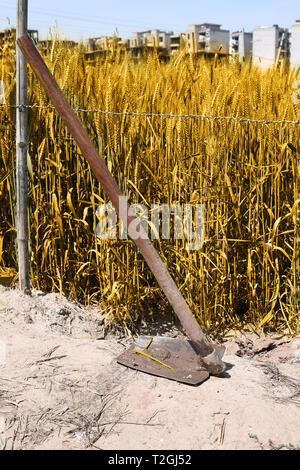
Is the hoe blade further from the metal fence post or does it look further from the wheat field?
the metal fence post

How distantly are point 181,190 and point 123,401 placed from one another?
1.19 m

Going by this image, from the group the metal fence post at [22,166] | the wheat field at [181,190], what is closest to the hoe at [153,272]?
the wheat field at [181,190]

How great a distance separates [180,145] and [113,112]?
0.39m

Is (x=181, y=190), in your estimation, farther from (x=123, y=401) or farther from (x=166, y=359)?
(x=123, y=401)

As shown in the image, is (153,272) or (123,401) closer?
(123,401)

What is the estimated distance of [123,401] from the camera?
210 cm
